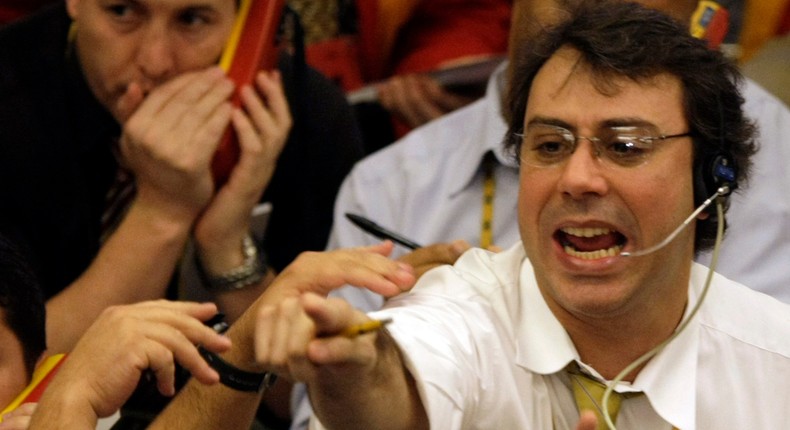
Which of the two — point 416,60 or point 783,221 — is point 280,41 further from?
point 783,221

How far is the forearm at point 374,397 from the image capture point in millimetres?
1317

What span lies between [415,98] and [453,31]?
7.6 inches

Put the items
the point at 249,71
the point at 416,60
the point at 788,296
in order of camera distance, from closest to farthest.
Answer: the point at 788,296 → the point at 249,71 → the point at 416,60

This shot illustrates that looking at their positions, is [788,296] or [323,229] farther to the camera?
[323,229]

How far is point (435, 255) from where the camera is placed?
6.02 feet

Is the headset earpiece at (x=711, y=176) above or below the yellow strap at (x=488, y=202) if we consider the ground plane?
above

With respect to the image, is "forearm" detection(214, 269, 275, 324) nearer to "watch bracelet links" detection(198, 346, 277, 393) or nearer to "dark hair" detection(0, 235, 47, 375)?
"dark hair" detection(0, 235, 47, 375)

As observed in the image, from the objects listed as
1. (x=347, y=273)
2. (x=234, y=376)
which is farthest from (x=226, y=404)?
(x=347, y=273)

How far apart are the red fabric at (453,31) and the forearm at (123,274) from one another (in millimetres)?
822

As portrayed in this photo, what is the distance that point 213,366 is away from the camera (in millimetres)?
1618

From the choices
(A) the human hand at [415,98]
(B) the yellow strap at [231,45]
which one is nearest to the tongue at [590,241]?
(B) the yellow strap at [231,45]

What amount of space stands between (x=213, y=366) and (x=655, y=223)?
1.84 ft

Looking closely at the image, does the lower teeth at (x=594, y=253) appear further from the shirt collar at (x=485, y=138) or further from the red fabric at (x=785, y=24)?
the red fabric at (x=785, y=24)

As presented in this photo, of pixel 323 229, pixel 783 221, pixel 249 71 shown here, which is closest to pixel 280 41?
pixel 249 71
